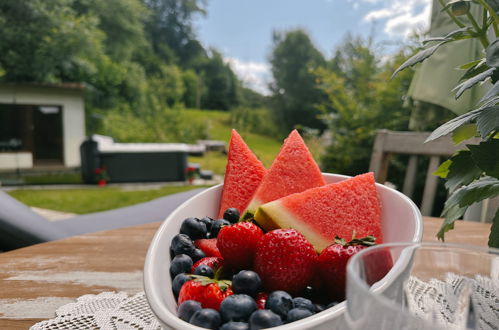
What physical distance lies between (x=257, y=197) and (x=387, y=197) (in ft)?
0.58

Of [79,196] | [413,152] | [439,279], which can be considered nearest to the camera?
[439,279]

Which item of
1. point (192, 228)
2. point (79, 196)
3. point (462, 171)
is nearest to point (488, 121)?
point (462, 171)

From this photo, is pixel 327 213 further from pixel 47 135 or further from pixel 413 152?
pixel 47 135

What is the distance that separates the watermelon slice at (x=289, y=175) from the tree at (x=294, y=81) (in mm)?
13315

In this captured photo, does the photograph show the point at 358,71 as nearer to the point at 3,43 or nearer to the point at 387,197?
the point at 387,197

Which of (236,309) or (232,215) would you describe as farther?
(232,215)

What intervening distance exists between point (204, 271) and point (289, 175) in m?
0.22


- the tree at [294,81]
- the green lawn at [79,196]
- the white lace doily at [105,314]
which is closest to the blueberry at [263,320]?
the white lace doily at [105,314]

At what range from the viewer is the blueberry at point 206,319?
0.30 meters

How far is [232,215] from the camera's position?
53cm

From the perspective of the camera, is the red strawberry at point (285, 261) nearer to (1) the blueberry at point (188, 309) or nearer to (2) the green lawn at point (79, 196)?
(1) the blueberry at point (188, 309)

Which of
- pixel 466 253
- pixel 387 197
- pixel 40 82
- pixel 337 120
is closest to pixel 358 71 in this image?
pixel 337 120

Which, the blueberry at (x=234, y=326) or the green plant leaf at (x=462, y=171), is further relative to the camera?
the green plant leaf at (x=462, y=171)

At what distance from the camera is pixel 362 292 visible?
7.3 inches
